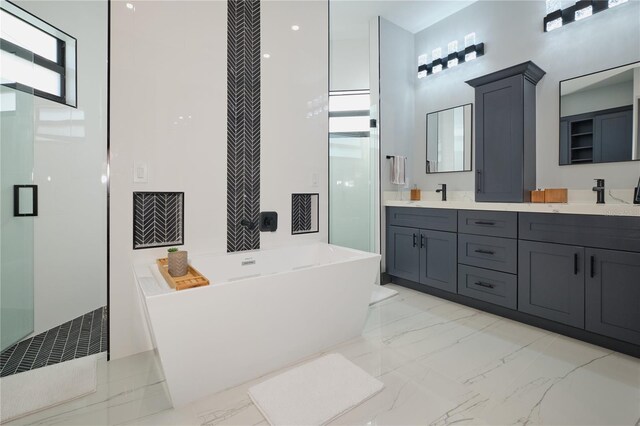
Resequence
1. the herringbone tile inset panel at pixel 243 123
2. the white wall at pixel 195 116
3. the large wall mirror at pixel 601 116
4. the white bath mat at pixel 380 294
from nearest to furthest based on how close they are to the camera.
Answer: the white wall at pixel 195 116
the large wall mirror at pixel 601 116
the herringbone tile inset panel at pixel 243 123
the white bath mat at pixel 380 294

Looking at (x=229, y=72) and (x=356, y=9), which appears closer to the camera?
(x=229, y=72)

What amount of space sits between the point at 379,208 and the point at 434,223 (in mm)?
699

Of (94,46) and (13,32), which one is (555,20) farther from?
(13,32)

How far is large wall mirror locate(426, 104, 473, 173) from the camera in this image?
333 cm

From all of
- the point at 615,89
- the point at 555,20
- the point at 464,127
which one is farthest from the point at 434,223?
→ the point at 555,20

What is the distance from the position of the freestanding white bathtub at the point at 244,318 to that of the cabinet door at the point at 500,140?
1529 millimetres

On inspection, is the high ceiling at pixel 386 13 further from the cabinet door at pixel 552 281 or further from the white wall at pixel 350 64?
the cabinet door at pixel 552 281

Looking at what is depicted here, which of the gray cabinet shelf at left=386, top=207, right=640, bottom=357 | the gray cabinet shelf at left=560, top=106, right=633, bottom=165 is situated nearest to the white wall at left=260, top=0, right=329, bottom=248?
the gray cabinet shelf at left=386, top=207, right=640, bottom=357

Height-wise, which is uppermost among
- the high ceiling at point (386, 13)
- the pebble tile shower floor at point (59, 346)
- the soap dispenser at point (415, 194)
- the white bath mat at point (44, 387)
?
the high ceiling at point (386, 13)

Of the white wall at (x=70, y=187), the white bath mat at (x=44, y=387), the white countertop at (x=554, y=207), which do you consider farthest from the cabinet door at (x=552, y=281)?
the white wall at (x=70, y=187)

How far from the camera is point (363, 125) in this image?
3.68 meters

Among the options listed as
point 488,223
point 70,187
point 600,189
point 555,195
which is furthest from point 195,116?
point 600,189

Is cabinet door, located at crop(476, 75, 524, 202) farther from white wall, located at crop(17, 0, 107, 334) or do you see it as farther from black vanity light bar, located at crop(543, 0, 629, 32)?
white wall, located at crop(17, 0, 107, 334)

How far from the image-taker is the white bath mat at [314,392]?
142 centimetres
